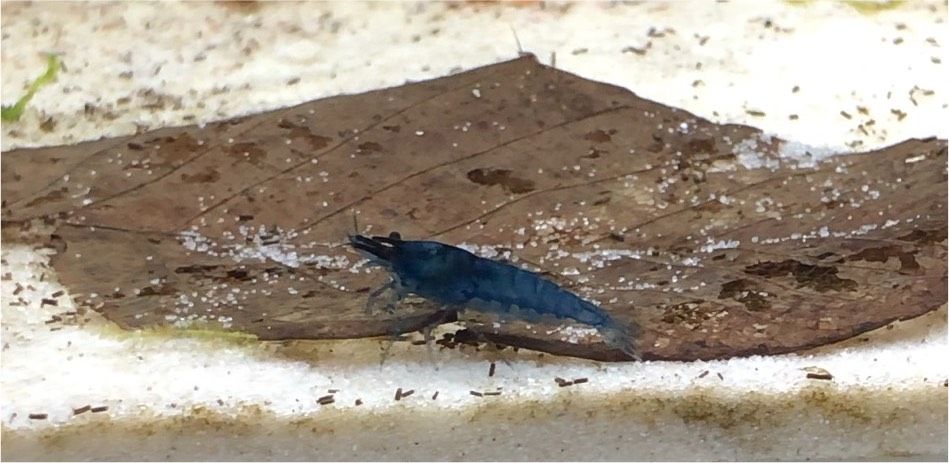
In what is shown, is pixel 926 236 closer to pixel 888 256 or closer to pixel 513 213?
pixel 888 256

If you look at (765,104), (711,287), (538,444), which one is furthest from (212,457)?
(765,104)

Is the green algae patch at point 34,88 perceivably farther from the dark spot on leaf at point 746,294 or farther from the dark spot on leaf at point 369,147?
the dark spot on leaf at point 746,294

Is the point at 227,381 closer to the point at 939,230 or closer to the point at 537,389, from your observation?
the point at 537,389

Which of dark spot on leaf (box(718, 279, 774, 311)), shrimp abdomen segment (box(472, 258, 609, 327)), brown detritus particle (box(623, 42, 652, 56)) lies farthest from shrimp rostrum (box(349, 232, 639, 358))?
brown detritus particle (box(623, 42, 652, 56))

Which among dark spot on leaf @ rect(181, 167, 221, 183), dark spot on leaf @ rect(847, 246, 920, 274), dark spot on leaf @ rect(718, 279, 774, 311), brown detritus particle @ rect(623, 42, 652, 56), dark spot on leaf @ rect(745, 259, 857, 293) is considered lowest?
dark spot on leaf @ rect(718, 279, 774, 311)

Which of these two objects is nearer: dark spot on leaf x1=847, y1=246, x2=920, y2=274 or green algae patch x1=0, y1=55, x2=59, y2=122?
green algae patch x1=0, y1=55, x2=59, y2=122

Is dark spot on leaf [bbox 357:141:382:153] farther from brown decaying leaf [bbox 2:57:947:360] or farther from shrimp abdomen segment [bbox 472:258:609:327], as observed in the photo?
shrimp abdomen segment [bbox 472:258:609:327]

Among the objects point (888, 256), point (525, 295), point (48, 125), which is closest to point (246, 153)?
point (48, 125)
